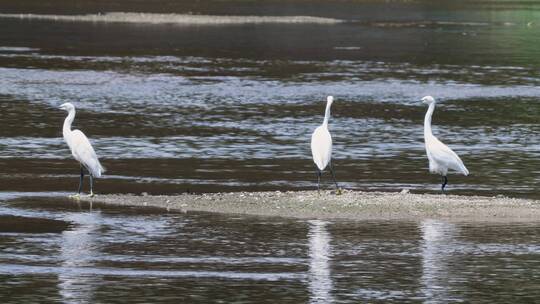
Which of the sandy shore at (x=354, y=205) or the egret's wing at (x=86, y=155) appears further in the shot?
the egret's wing at (x=86, y=155)

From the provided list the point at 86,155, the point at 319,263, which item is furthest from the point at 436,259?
the point at 86,155

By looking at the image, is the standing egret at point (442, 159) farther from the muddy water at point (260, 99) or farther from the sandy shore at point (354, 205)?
the muddy water at point (260, 99)

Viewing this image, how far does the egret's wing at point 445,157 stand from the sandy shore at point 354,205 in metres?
0.83

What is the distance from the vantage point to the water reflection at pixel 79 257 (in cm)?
1652

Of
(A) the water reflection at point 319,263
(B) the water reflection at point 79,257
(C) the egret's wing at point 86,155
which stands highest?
(C) the egret's wing at point 86,155

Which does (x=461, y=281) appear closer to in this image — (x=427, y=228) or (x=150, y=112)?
(x=427, y=228)

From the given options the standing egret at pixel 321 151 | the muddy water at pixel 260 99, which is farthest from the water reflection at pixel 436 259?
the muddy water at pixel 260 99

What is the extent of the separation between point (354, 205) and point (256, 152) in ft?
29.4

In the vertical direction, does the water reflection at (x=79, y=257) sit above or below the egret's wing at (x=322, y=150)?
below

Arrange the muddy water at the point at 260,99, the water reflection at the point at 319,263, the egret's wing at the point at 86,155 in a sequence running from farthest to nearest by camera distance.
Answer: the muddy water at the point at 260,99 < the egret's wing at the point at 86,155 < the water reflection at the point at 319,263

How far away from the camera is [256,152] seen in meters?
31.5

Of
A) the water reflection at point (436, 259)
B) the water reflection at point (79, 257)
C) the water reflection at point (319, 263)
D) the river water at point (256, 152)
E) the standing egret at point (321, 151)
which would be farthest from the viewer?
the standing egret at point (321, 151)

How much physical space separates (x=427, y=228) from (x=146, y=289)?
5817 millimetres

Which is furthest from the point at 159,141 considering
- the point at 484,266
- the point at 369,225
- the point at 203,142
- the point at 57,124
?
the point at 484,266
